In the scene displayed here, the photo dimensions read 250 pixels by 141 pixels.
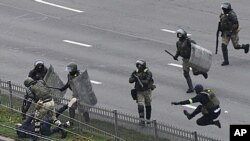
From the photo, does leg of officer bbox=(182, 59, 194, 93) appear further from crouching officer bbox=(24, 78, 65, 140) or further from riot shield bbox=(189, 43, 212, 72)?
crouching officer bbox=(24, 78, 65, 140)

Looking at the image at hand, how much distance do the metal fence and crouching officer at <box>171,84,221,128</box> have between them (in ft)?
3.26

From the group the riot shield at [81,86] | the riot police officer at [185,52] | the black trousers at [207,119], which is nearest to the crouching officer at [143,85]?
the riot shield at [81,86]

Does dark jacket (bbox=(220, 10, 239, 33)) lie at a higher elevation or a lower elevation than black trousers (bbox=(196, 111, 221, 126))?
higher

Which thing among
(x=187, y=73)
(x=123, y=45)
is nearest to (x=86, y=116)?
(x=187, y=73)

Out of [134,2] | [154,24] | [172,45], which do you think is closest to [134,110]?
[172,45]

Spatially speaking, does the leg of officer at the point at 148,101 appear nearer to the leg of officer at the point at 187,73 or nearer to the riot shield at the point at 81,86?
the riot shield at the point at 81,86

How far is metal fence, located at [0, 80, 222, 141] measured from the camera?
21125mm

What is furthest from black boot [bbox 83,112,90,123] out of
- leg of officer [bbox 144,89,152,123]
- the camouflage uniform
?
leg of officer [bbox 144,89,152,123]

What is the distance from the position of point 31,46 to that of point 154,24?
4.82m

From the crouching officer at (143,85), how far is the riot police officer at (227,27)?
5.36 m

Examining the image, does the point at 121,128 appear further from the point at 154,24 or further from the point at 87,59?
the point at 154,24

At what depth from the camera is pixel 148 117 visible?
79.3 feet

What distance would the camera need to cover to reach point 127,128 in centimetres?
2216

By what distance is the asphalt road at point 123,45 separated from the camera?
86.5ft
